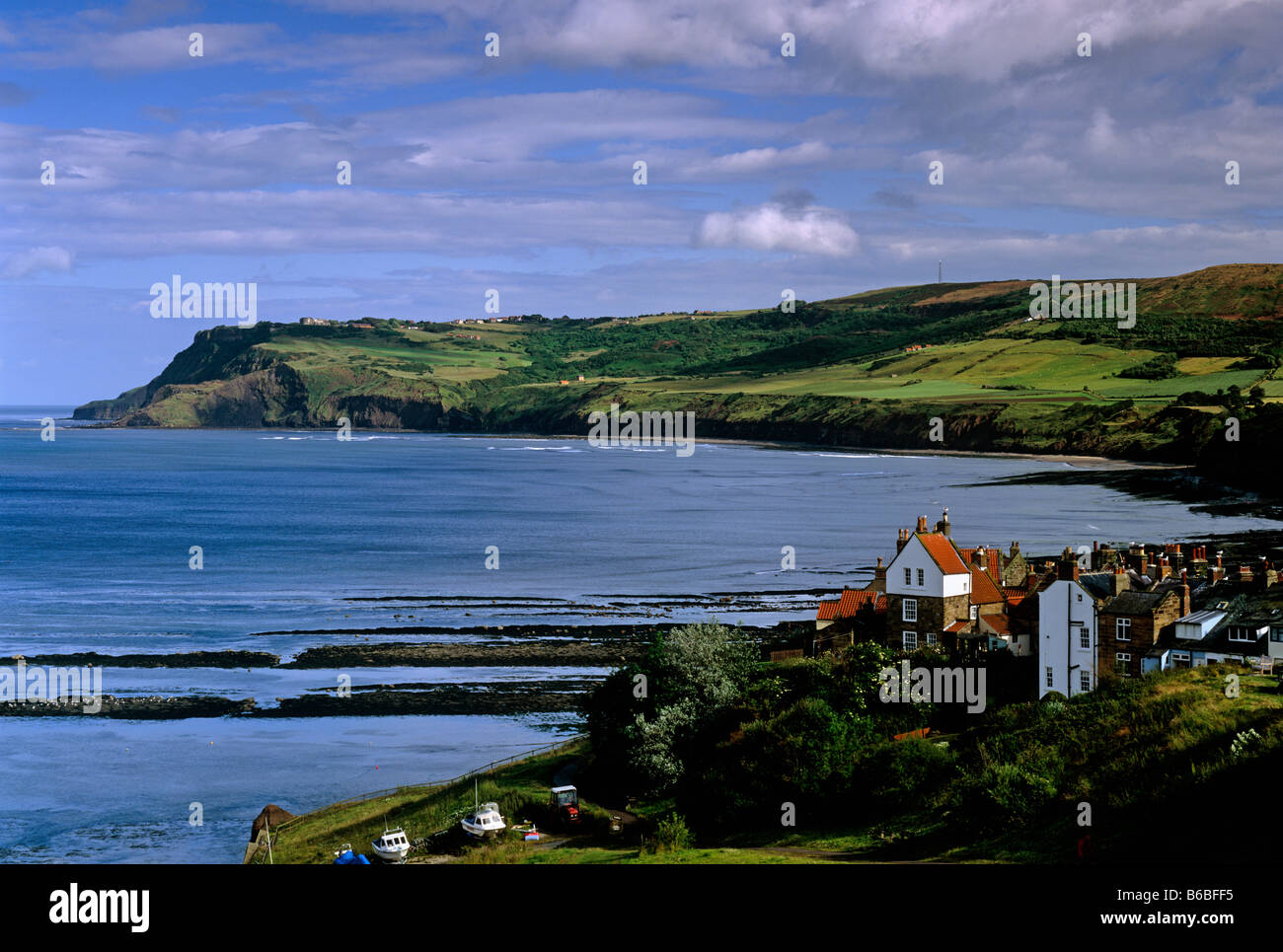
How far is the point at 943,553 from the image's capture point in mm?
38844

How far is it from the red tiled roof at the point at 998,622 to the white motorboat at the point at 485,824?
16.6 meters

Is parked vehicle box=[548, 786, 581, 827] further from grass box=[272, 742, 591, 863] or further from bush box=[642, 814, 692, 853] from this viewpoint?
bush box=[642, 814, 692, 853]

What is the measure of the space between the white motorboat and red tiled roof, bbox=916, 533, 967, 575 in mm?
15644

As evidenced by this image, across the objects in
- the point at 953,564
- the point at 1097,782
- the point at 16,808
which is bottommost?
the point at 16,808

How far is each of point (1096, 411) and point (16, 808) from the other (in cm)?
18576

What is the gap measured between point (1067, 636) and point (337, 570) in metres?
66.1

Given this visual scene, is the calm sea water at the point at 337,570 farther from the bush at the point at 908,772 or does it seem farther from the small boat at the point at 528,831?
the bush at the point at 908,772

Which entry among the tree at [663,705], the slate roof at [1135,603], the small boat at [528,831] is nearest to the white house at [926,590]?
the slate roof at [1135,603]

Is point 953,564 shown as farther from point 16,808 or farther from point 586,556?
point 586,556

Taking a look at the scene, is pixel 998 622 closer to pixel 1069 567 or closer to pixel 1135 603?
pixel 1069 567
